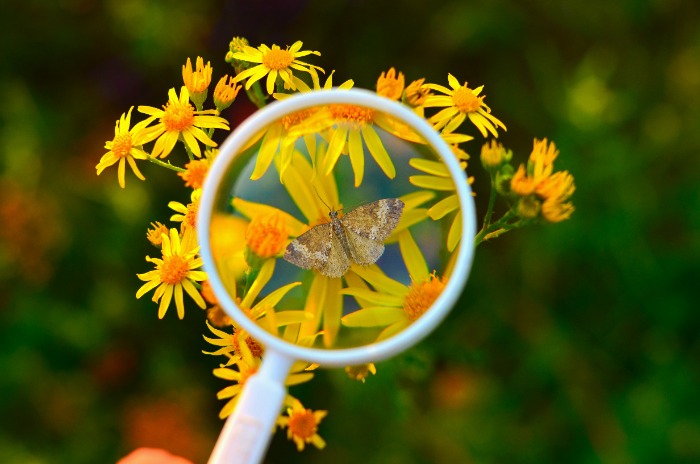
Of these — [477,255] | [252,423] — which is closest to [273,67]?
[252,423]

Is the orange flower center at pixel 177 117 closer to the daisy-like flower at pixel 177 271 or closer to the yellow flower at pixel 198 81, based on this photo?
the yellow flower at pixel 198 81

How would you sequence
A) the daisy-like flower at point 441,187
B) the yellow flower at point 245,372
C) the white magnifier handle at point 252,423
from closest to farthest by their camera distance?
the white magnifier handle at point 252,423, the daisy-like flower at point 441,187, the yellow flower at point 245,372

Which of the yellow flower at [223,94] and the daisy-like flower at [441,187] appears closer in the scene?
the daisy-like flower at [441,187]

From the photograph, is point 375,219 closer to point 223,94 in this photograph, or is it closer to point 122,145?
point 223,94

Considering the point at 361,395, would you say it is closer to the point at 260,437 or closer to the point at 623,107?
the point at 260,437

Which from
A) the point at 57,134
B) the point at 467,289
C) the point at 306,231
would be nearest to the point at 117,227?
the point at 57,134

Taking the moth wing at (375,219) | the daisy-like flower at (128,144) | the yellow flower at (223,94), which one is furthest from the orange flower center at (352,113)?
the daisy-like flower at (128,144)
